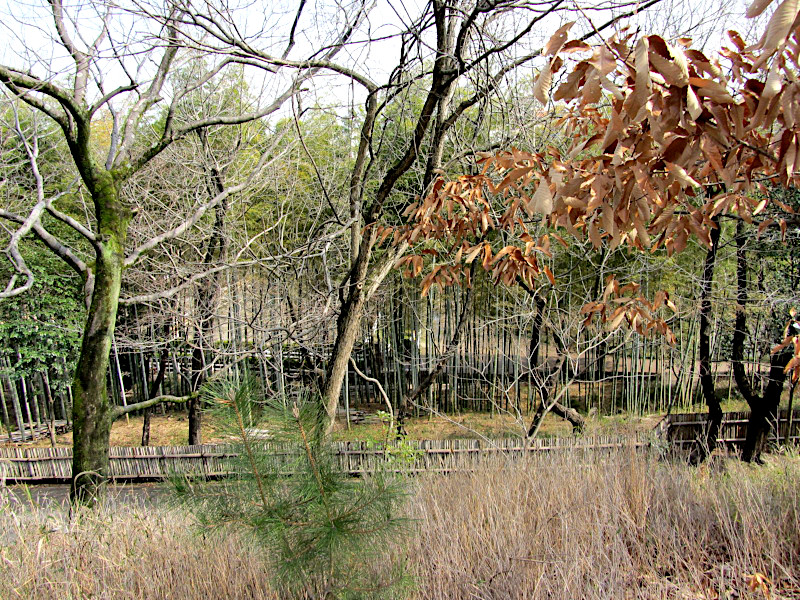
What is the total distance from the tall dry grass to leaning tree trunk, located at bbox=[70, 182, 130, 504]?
4.03ft

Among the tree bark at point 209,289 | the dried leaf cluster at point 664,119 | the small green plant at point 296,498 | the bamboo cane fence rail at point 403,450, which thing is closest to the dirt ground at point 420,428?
the tree bark at point 209,289

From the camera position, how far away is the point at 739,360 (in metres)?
5.65

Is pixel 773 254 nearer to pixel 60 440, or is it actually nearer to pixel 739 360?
pixel 739 360

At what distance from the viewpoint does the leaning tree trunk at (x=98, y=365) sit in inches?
161

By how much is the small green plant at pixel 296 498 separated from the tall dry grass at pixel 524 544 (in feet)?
0.59

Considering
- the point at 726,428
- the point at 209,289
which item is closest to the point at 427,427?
the point at 209,289

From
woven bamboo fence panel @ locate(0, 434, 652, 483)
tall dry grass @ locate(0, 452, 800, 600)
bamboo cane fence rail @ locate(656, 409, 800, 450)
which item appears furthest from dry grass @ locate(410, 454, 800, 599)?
bamboo cane fence rail @ locate(656, 409, 800, 450)

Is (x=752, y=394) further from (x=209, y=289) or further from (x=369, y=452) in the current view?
(x=209, y=289)

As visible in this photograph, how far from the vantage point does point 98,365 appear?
414 cm

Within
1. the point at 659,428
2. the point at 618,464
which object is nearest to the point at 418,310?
the point at 659,428

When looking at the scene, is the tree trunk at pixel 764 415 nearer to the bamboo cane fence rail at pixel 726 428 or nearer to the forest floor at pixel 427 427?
the bamboo cane fence rail at pixel 726 428

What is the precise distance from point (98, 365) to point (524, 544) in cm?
340

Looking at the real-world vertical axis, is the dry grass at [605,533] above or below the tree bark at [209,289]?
below

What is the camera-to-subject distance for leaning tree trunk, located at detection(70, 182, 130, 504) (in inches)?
161
